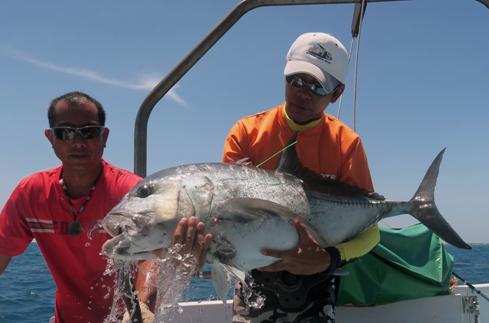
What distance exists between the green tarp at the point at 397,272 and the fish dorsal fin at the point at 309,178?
4.07 ft

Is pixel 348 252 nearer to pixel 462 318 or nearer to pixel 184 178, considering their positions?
pixel 184 178

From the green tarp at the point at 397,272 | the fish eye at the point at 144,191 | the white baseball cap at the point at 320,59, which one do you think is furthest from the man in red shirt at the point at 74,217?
the green tarp at the point at 397,272

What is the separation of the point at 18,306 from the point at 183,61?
841cm

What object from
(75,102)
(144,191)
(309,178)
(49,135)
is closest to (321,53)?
(309,178)

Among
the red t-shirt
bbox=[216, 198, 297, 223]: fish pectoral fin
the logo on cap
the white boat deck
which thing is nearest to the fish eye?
bbox=[216, 198, 297, 223]: fish pectoral fin

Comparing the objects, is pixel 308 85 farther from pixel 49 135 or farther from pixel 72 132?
pixel 49 135

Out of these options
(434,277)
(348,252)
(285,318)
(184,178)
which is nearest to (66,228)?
(184,178)

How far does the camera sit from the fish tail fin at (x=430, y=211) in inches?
125

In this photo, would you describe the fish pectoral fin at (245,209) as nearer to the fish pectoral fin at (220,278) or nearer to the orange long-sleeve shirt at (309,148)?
the fish pectoral fin at (220,278)

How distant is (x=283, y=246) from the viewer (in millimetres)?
2496

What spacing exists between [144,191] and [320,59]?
1377 mm

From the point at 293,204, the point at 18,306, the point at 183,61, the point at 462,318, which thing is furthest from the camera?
the point at 18,306

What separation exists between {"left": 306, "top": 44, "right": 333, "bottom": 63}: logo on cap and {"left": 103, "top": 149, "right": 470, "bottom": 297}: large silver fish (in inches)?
25.2

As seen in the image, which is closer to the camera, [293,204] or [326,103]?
[293,204]
